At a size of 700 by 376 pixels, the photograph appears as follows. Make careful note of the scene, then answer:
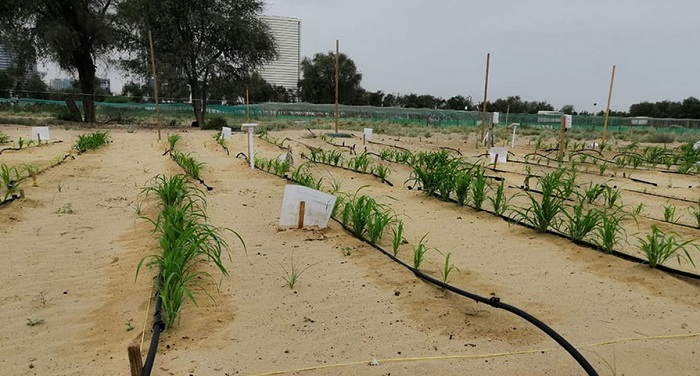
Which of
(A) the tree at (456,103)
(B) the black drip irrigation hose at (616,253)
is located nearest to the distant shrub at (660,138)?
(B) the black drip irrigation hose at (616,253)

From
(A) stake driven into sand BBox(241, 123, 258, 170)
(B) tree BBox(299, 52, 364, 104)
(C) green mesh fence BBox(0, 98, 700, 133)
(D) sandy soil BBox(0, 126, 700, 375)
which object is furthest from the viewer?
(B) tree BBox(299, 52, 364, 104)

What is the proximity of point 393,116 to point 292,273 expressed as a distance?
91.1 ft

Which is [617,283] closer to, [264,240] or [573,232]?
[573,232]

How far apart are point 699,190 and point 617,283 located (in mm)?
4703

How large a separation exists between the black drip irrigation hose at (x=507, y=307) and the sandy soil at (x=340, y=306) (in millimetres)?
56

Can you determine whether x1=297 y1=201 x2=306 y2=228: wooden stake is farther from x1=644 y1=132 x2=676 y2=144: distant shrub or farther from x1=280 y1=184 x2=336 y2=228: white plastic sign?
x1=644 y1=132 x2=676 y2=144: distant shrub

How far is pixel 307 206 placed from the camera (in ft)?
12.3

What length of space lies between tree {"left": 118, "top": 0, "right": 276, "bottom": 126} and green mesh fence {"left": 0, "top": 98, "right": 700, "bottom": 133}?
4.37m

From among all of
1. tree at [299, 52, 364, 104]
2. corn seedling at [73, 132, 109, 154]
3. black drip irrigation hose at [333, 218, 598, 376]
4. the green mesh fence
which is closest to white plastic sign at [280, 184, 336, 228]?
black drip irrigation hose at [333, 218, 598, 376]

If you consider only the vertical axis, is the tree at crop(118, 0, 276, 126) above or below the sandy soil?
above

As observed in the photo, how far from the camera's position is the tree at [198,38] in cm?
2065

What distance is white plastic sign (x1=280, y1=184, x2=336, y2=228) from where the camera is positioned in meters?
3.70

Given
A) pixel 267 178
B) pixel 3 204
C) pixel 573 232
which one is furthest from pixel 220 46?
pixel 573 232

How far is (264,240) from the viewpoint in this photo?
3578mm
